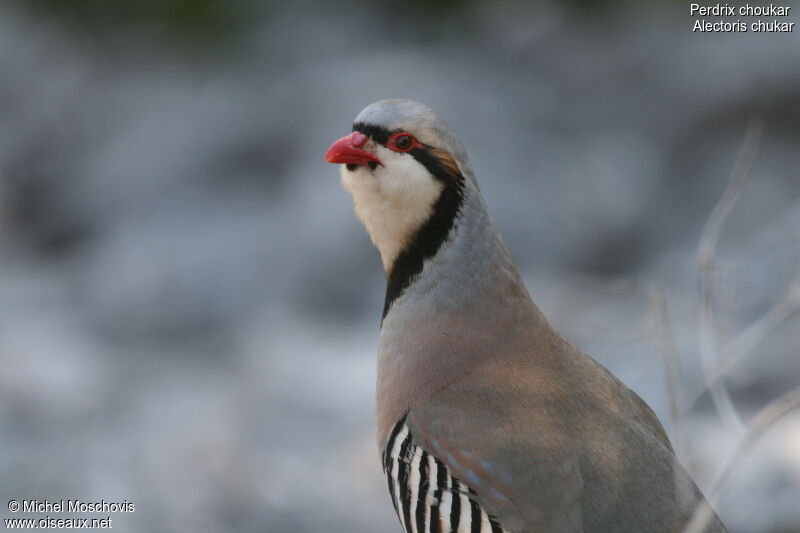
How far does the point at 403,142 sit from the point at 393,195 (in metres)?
0.16

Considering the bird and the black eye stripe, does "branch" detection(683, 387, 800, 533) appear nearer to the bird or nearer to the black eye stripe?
the bird

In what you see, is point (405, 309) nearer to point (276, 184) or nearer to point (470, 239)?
point (470, 239)

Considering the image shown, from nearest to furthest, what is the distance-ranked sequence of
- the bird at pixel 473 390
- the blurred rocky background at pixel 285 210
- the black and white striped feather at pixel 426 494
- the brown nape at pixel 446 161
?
the bird at pixel 473 390, the black and white striped feather at pixel 426 494, the brown nape at pixel 446 161, the blurred rocky background at pixel 285 210

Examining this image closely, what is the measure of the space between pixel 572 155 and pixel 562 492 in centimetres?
576

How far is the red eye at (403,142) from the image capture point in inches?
135

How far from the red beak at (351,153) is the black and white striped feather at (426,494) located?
0.77 metres

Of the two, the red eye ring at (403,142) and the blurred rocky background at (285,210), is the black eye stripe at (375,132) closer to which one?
the red eye ring at (403,142)

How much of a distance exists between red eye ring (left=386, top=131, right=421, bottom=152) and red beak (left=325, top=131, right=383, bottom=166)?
2.8 inches

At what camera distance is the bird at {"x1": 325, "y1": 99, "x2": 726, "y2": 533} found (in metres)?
3.05

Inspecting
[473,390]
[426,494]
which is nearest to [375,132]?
[473,390]

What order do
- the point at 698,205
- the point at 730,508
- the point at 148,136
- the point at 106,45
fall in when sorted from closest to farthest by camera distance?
the point at 730,508
the point at 698,205
the point at 148,136
the point at 106,45

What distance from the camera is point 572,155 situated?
8.56m

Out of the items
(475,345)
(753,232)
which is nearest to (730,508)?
(475,345)

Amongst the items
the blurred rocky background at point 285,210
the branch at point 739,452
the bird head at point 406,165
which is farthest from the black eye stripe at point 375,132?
the blurred rocky background at point 285,210
